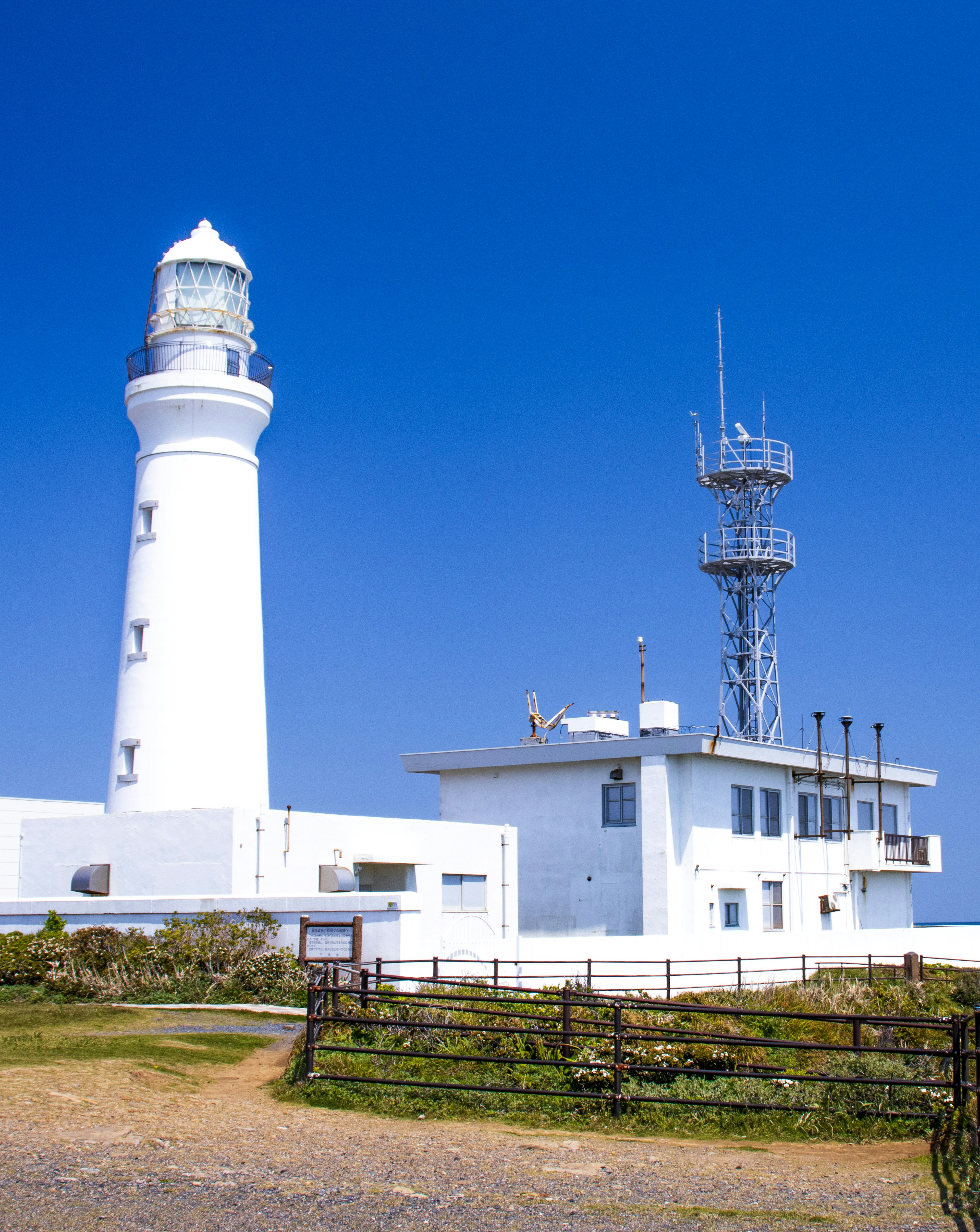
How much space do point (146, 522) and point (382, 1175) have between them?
69.3ft

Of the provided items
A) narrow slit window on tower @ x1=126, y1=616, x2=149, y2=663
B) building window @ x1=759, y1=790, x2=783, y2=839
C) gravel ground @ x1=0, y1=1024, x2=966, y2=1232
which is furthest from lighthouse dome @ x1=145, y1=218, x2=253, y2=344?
gravel ground @ x1=0, y1=1024, x2=966, y2=1232

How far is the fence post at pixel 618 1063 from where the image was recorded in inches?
496

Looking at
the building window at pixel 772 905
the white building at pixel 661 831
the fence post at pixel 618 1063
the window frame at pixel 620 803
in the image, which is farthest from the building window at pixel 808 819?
the fence post at pixel 618 1063

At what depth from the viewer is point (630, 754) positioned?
32.2m

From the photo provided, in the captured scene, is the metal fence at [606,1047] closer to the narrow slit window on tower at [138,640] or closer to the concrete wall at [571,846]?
the narrow slit window on tower at [138,640]

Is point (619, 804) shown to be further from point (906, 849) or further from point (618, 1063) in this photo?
point (618, 1063)

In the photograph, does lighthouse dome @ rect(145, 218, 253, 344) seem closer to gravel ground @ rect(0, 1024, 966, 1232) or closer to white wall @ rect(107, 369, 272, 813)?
white wall @ rect(107, 369, 272, 813)

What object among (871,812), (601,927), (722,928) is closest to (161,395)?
(601,927)

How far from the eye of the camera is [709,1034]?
14.0 metres

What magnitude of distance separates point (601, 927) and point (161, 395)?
16422 millimetres

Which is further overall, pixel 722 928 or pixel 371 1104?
pixel 722 928

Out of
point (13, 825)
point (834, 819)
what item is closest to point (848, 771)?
point (834, 819)

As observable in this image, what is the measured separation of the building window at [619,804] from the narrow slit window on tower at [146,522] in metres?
12.6

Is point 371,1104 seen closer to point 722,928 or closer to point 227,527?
point 227,527
